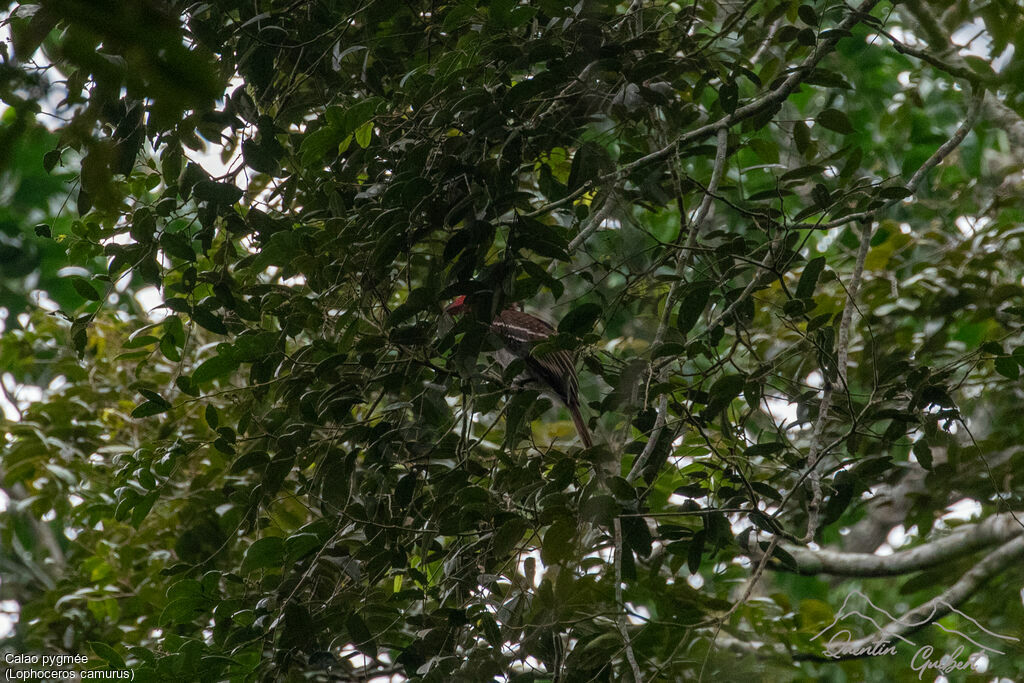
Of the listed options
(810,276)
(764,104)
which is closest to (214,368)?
(810,276)

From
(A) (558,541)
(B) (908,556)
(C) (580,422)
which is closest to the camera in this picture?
(A) (558,541)

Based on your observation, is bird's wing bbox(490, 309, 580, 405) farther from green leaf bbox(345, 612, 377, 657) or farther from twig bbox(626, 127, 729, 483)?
green leaf bbox(345, 612, 377, 657)

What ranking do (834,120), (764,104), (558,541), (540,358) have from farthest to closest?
(540,358)
(834,120)
(764,104)
(558,541)

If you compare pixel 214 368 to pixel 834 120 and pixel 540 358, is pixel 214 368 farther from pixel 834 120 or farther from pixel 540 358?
pixel 834 120

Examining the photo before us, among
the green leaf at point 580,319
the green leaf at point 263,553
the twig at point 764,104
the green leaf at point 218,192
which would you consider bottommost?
the green leaf at point 263,553

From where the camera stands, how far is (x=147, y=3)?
622 mm

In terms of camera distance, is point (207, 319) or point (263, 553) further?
point (207, 319)

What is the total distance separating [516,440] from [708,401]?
1.69 ft

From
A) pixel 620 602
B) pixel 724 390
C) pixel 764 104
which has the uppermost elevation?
pixel 764 104

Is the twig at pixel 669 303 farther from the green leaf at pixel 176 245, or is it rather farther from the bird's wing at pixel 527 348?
the green leaf at pixel 176 245

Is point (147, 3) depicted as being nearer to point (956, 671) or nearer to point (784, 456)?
point (784, 456)

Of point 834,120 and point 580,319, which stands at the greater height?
point 834,120

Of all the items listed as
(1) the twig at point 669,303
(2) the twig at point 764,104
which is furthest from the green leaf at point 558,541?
(2) the twig at point 764,104

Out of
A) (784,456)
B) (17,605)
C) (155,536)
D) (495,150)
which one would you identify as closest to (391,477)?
(495,150)
